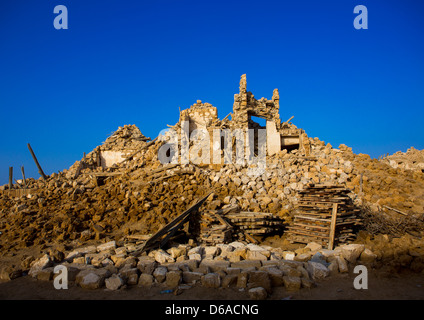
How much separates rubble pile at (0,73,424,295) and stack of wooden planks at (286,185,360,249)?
150mm

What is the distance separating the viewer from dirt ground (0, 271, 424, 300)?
16.8 feet

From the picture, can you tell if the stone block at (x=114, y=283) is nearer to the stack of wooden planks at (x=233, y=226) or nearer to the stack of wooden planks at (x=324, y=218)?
the stack of wooden planks at (x=233, y=226)

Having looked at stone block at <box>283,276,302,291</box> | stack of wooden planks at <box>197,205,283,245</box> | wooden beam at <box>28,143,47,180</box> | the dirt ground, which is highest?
wooden beam at <box>28,143,47,180</box>

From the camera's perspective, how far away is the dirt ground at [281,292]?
5.14m

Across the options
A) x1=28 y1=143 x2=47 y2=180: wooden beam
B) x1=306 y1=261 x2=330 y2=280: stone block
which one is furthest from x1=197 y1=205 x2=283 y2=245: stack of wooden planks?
x1=28 y1=143 x2=47 y2=180: wooden beam

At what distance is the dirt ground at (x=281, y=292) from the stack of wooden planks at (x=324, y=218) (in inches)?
85.1

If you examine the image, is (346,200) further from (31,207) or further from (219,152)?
(31,207)

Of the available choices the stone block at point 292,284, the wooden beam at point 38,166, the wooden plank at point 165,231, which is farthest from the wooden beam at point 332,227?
the wooden beam at point 38,166

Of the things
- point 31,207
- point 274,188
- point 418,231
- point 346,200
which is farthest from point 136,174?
point 418,231

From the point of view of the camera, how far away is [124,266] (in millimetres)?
6477

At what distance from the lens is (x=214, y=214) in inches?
370

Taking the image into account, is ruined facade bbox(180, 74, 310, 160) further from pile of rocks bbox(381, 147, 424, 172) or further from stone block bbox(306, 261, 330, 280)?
stone block bbox(306, 261, 330, 280)

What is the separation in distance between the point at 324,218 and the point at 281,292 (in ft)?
13.4
